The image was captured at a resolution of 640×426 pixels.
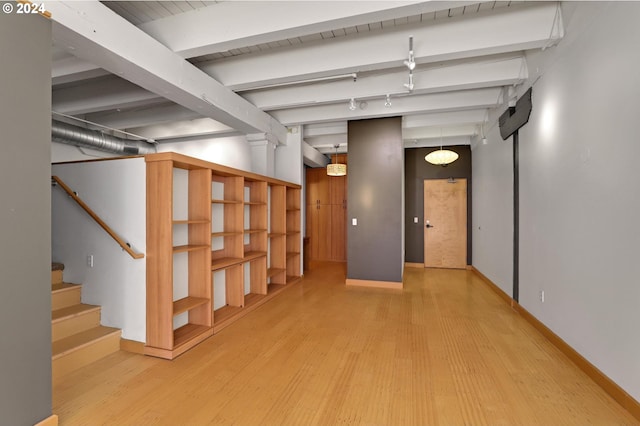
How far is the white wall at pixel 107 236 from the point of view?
303 cm

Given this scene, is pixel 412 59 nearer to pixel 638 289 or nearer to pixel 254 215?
pixel 638 289

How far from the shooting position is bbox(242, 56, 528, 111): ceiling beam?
12.9 feet

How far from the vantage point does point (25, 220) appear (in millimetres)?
1797

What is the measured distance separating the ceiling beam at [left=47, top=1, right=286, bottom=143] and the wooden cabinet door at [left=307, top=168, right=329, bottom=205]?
481 cm

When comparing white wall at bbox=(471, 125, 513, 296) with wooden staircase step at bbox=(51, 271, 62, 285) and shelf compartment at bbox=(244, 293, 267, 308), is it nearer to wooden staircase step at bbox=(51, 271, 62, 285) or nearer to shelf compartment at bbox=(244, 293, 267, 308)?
shelf compartment at bbox=(244, 293, 267, 308)

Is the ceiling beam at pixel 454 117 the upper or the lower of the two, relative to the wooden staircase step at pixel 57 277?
upper

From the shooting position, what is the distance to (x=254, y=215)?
5035 mm

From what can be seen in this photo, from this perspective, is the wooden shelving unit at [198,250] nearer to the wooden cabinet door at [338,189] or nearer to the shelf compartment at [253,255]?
the shelf compartment at [253,255]

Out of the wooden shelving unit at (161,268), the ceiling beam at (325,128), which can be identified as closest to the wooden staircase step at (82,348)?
the wooden shelving unit at (161,268)

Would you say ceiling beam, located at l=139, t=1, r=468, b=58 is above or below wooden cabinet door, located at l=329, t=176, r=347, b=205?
above

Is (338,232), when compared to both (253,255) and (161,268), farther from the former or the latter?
(161,268)

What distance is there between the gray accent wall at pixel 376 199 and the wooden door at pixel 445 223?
96.4 inches

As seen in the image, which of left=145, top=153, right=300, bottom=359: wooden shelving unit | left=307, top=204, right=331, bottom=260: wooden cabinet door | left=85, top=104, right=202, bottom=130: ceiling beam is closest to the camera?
left=145, top=153, right=300, bottom=359: wooden shelving unit

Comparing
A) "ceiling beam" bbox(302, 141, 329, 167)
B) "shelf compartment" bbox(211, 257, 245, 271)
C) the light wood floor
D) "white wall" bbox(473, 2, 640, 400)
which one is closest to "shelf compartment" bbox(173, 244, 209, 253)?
"shelf compartment" bbox(211, 257, 245, 271)
